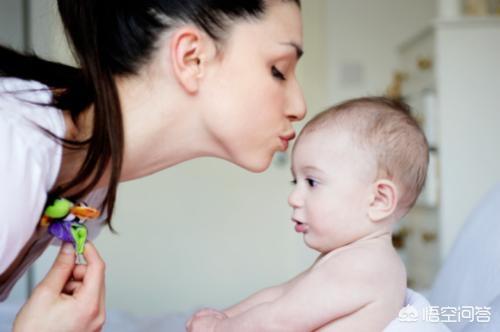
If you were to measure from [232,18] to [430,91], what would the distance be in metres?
2.00

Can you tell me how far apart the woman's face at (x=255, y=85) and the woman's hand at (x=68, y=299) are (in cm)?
32

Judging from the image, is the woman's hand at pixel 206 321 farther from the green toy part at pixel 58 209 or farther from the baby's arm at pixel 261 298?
the green toy part at pixel 58 209

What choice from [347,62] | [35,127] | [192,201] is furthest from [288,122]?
[347,62]

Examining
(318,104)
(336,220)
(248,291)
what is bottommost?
(248,291)

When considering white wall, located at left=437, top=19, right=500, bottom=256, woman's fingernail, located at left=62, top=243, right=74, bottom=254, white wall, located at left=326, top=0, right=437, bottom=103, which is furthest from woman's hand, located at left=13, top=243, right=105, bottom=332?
white wall, located at left=326, top=0, right=437, bottom=103

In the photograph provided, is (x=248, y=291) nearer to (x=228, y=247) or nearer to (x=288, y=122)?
(x=228, y=247)

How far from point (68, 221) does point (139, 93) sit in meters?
0.25

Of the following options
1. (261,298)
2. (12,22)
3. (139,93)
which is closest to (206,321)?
(261,298)

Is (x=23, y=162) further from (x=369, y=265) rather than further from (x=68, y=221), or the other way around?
(x=369, y=265)

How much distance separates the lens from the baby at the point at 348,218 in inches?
38.5

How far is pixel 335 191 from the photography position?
1.05m

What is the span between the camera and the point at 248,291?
3568 millimetres

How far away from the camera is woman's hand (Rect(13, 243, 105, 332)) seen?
945 millimetres

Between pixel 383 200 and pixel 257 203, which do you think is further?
pixel 257 203
